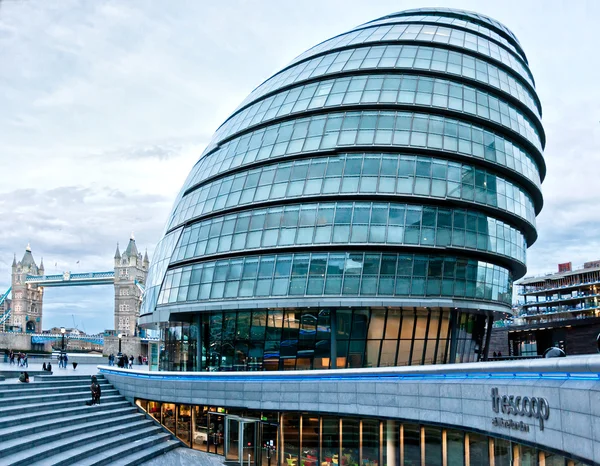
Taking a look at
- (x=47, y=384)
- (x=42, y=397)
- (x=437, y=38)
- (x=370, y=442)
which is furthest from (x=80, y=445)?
(x=437, y=38)

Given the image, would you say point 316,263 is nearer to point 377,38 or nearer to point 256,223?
point 256,223

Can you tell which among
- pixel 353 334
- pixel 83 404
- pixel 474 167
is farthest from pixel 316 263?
pixel 83 404

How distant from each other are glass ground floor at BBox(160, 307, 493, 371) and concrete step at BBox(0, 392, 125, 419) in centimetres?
747

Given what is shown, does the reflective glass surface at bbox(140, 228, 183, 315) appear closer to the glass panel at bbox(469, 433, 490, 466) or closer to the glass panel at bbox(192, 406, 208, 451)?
the glass panel at bbox(192, 406, 208, 451)

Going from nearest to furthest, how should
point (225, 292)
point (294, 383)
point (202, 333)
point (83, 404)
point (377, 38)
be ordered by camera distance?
1. point (294, 383)
2. point (83, 404)
3. point (225, 292)
4. point (202, 333)
5. point (377, 38)

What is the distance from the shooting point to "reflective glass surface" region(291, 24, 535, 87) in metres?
47.6

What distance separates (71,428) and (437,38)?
38634 millimetres

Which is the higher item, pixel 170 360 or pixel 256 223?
pixel 256 223

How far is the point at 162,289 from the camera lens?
153 ft

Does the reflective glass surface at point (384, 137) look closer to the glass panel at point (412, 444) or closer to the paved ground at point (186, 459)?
the paved ground at point (186, 459)

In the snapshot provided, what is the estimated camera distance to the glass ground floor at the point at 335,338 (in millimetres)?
38281

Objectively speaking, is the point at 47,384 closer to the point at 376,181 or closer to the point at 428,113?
the point at 376,181

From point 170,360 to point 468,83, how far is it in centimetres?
3336

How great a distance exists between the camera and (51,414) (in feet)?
102
